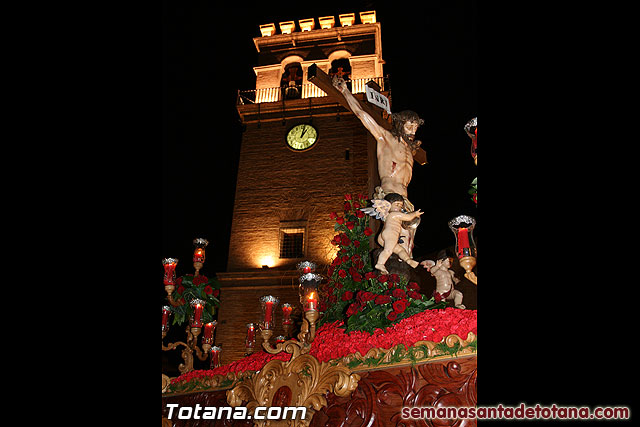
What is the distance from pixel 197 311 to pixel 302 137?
43.2ft

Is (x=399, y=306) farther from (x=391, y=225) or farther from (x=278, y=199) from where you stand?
(x=278, y=199)

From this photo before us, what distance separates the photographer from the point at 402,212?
6.97 meters

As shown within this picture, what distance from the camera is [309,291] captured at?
6.52 m

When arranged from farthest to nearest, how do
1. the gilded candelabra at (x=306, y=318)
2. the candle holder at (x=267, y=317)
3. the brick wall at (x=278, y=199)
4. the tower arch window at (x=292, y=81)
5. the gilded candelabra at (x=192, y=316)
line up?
the tower arch window at (x=292, y=81)
the brick wall at (x=278, y=199)
the gilded candelabra at (x=192, y=316)
the candle holder at (x=267, y=317)
the gilded candelabra at (x=306, y=318)

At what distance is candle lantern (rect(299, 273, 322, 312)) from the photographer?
6.41 metres

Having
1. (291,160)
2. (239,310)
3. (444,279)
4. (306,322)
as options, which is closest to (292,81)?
(291,160)

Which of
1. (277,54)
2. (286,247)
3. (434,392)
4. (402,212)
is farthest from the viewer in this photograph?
(277,54)

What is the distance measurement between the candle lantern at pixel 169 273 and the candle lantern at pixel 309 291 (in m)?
3.50

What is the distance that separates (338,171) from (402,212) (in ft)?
47.4

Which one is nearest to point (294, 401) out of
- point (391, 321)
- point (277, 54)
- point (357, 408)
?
point (357, 408)

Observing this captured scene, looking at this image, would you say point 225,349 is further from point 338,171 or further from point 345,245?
point 345,245

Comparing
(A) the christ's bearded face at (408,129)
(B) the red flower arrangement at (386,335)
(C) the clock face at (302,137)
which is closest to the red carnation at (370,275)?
(B) the red flower arrangement at (386,335)

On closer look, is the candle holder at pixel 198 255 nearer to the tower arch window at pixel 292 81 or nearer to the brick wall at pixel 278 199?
the brick wall at pixel 278 199

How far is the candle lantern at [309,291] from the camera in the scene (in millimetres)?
6410
